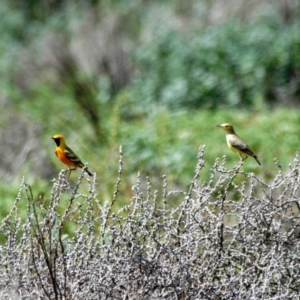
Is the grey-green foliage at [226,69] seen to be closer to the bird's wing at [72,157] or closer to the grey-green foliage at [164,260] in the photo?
the bird's wing at [72,157]

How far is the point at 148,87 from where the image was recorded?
14688 millimetres

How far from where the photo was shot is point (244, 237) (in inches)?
185

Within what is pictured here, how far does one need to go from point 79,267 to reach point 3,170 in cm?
618

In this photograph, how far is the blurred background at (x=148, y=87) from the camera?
9.73 m

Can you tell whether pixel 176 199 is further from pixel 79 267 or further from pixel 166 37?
pixel 166 37

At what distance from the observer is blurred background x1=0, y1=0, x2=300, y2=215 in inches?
383

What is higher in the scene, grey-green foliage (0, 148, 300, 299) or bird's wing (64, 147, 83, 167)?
bird's wing (64, 147, 83, 167)

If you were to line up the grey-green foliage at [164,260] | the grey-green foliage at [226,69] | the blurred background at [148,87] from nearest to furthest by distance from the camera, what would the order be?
the grey-green foliage at [164,260] < the blurred background at [148,87] < the grey-green foliage at [226,69]

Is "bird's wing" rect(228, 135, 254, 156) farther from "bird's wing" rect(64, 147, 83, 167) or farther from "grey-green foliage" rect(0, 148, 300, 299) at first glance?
"grey-green foliage" rect(0, 148, 300, 299)

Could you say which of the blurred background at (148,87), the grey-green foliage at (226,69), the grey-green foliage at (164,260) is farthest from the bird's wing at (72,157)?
the grey-green foliage at (226,69)

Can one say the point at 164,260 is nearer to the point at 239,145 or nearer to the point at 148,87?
the point at 239,145

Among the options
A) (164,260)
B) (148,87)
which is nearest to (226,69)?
(148,87)

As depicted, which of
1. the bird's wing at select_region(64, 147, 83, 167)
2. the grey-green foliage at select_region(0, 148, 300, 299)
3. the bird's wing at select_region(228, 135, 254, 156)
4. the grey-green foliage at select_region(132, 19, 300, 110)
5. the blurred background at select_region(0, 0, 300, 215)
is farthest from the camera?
the grey-green foliage at select_region(132, 19, 300, 110)

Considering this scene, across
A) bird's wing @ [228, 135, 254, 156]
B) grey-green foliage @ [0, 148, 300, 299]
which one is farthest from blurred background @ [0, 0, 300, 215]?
grey-green foliage @ [0, 148, 300, 299]
